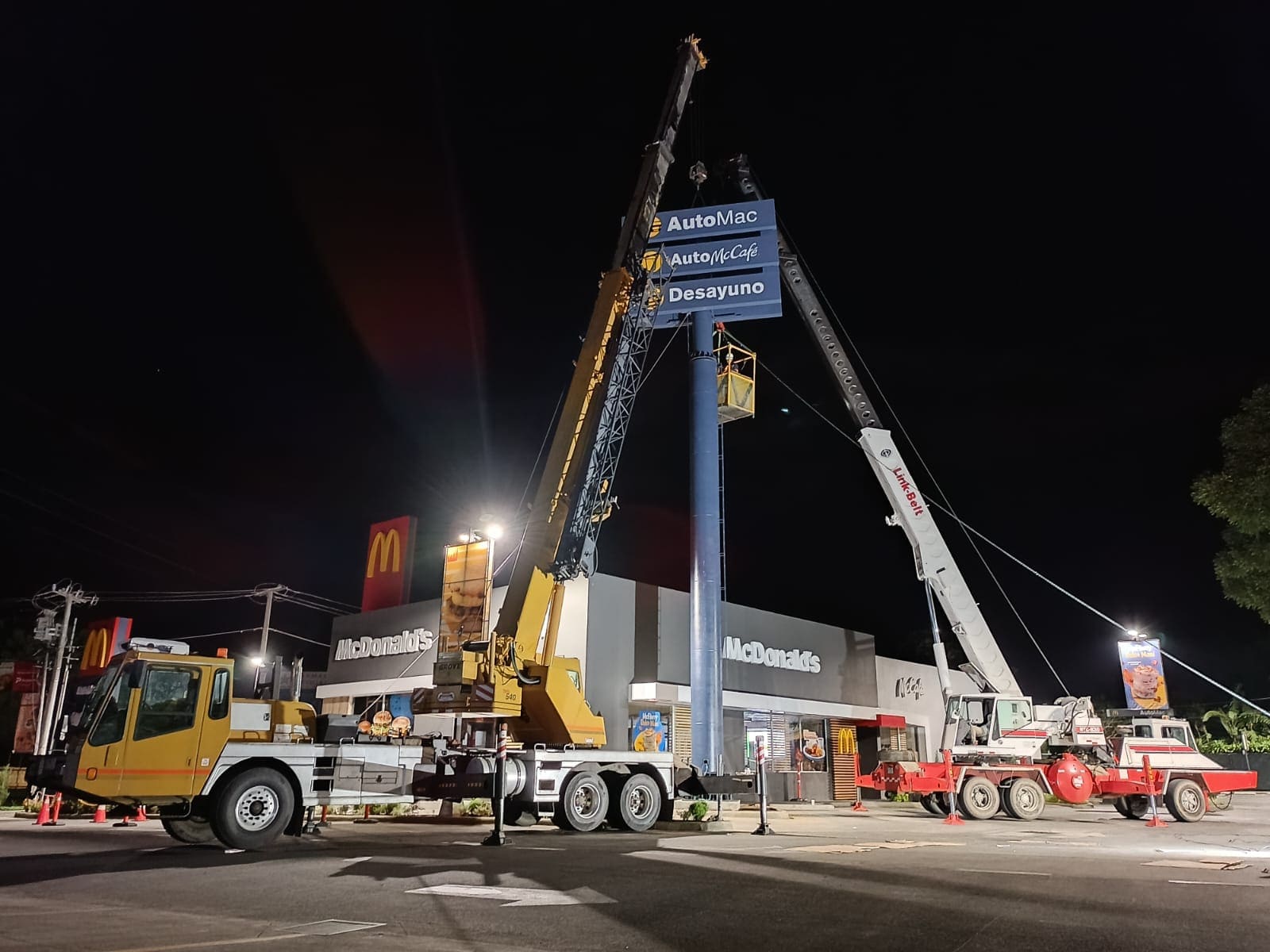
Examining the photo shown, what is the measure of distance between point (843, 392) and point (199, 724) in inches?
788

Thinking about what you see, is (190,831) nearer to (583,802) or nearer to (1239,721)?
(583,802)

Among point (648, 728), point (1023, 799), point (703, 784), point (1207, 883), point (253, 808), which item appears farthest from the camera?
point (648, 728)

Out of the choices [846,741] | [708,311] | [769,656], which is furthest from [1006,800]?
[708,311]

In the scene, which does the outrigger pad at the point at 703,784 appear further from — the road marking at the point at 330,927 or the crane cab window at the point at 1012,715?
the road marking at the point at 330,927

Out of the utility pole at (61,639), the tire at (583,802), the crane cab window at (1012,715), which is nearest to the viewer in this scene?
the tire at (583,802)

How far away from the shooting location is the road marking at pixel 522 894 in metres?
7.87

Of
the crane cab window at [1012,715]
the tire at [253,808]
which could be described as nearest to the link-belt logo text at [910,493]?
the crane cab window at [1012,715]

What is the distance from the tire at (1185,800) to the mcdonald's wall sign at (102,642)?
4772cm

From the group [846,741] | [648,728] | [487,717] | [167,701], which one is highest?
[167,701]

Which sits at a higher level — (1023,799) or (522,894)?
(522,894)

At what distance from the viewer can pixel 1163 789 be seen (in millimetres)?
20906

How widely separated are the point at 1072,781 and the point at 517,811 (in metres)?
13.8

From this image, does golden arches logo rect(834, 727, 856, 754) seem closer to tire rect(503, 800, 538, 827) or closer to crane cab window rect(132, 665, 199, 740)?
tire rect(503, 800, 538, 827)

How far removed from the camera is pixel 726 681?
2945 cm
